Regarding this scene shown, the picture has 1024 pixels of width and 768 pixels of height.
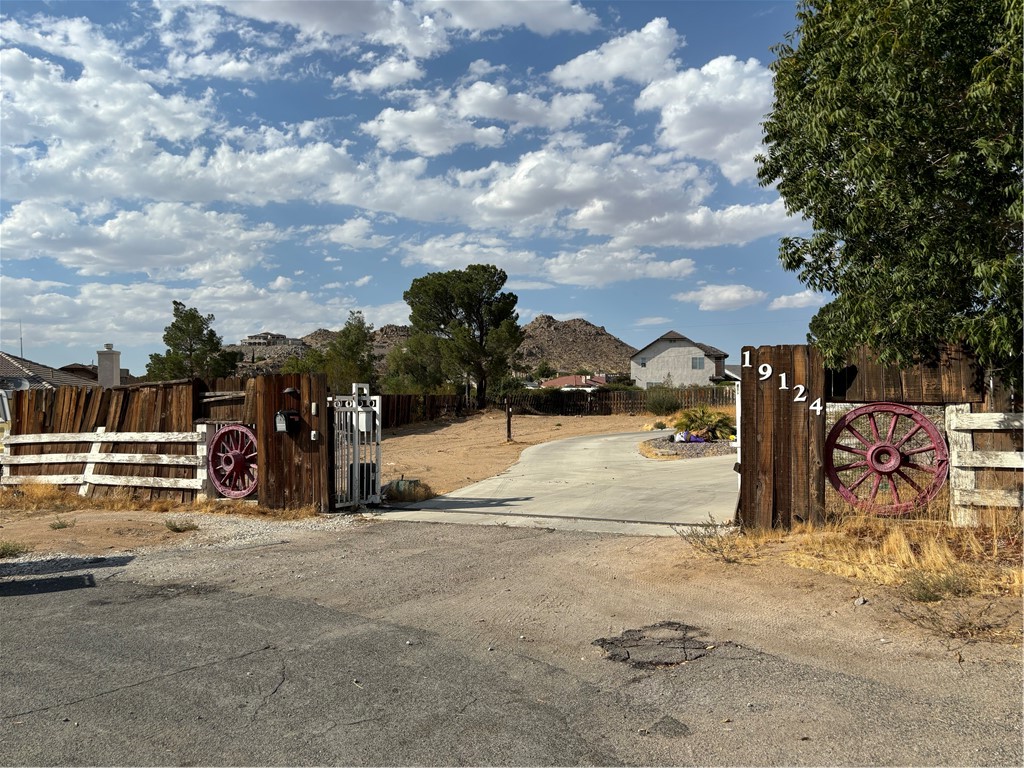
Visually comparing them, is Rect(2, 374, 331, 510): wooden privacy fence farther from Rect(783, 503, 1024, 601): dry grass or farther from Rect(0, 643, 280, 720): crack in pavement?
Rect(783, 503, 1024, 601): dry grass

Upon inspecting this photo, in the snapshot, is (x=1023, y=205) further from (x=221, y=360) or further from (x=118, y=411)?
(x=221, y=360)

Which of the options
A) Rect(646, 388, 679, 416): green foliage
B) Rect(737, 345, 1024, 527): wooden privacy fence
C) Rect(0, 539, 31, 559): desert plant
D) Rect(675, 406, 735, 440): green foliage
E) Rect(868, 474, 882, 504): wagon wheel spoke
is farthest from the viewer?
Rect(646, 388, 679, 416): green foliage

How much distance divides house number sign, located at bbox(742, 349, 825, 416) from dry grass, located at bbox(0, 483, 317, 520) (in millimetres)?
7477

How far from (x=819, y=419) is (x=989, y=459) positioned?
175cm

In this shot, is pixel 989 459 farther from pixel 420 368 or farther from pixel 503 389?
pixel 420 368

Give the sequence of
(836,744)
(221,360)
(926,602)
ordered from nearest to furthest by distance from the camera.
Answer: (836,744)
(926,602)
(221,360)

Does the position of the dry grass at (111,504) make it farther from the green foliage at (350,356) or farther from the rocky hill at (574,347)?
the rocky hill at (574,347)

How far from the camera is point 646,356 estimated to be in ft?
324

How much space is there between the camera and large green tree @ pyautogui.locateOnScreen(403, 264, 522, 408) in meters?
56.4

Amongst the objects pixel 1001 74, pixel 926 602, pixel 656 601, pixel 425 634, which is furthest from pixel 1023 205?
pixel 425 634

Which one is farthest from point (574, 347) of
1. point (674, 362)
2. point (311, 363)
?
point (311, 363)

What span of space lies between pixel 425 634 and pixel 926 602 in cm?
382

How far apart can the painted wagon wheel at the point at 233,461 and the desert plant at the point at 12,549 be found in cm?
407

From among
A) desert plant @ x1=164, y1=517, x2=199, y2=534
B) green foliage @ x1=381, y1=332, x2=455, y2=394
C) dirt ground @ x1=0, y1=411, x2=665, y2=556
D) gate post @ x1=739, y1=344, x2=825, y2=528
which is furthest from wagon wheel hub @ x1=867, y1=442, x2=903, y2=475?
green foliage @ x1=381, y1=332, x2=455, y2=394
